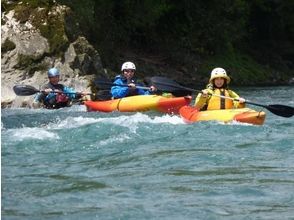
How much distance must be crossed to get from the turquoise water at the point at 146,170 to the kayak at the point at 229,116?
0.49 feet

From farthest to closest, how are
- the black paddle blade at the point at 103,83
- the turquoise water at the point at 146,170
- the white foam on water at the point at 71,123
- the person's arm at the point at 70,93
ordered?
the black paddle blade at the point at 103,83, the person's arm at the point at 70,93, the white foam on water at the point at 71,123, the turquoise water at the point at 146,170

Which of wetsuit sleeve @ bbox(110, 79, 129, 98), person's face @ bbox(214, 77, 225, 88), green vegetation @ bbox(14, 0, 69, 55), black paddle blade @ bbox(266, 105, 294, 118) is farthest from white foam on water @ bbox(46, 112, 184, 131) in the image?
green vegetation @ bbox(14, 0, 69, 55)

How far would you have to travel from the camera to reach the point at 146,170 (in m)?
7.30

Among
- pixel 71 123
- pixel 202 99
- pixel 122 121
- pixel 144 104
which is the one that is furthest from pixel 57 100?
pixel 202 99

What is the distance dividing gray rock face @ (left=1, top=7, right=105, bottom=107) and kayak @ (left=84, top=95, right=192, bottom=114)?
3108 millimetres

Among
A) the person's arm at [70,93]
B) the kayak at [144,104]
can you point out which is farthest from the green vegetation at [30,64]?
the kayak at [144,104]

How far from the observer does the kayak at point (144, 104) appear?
12.2 metres

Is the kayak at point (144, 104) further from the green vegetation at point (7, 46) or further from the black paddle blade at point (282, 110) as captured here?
the green vegetation at point (7, 46)

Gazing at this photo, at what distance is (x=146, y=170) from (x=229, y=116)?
3.50 m

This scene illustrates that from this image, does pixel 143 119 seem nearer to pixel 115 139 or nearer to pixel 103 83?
pixel 115 139

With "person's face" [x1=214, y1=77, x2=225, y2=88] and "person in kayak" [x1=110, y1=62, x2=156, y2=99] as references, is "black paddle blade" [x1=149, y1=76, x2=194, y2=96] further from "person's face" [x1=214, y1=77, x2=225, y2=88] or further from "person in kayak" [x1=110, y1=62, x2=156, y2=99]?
"person's face" [x1=214, y1=77, x2=225, y2=88]

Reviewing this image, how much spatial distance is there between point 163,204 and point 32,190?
1.26m

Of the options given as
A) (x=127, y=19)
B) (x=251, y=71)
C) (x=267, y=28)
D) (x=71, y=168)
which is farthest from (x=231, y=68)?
(x=71, y=168)

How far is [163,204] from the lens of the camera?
585 cm
